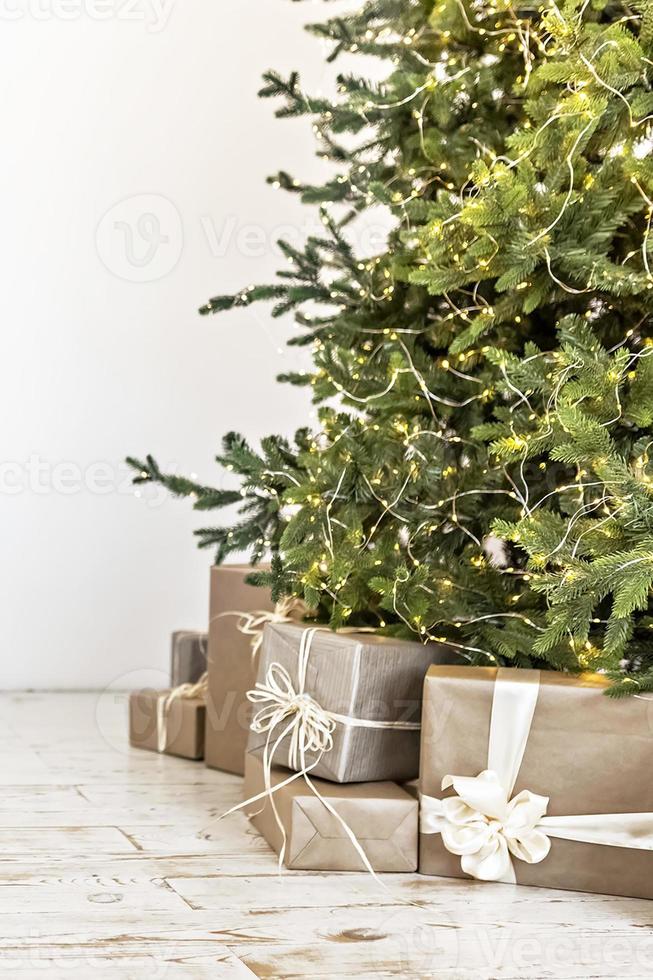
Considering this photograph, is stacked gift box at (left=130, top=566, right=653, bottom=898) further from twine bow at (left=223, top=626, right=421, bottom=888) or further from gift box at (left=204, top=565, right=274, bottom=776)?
gift box at (left=204, top=565, right=274, bottom=776)

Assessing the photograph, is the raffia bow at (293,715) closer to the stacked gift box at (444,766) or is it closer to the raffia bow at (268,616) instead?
the stacked gift box at (444,766)

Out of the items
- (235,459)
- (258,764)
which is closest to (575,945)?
(258,764)

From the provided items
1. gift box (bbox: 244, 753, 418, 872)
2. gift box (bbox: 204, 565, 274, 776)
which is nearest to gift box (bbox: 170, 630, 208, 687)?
gift box (bbox: 204, 565, 274, 776)

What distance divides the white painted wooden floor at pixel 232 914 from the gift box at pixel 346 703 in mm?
133

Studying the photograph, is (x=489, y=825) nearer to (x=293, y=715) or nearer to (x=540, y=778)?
(x=540, y=778)

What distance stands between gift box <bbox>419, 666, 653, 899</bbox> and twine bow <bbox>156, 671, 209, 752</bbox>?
0.70 meters

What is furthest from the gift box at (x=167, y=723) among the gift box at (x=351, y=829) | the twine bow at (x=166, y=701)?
the gift box at (x=351, y=829)

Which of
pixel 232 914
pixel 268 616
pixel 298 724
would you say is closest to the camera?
pixel 232 914

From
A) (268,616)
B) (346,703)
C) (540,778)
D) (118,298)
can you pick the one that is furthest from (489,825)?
(118,298)

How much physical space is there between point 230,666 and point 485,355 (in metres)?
0.64

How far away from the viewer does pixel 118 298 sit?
8.16ft

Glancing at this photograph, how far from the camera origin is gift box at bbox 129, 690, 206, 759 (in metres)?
1.83

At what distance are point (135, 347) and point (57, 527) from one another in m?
0.44

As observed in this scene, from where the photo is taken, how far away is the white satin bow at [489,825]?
121 centimetres
